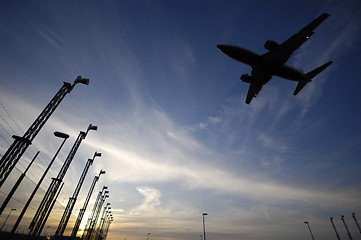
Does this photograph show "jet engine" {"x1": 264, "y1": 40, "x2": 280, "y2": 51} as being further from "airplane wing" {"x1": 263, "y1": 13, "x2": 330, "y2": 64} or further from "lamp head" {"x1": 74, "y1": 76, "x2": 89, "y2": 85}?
"lamp head" {"x1": 74, "y1": 76, "x2": 89, "y2": 85}

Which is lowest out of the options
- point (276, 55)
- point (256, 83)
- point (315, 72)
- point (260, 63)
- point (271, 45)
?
point (260, 63)

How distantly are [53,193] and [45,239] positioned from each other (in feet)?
191

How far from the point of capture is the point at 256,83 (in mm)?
24766

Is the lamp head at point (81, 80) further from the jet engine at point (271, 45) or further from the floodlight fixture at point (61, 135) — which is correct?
the jet engine at point (271, 45)

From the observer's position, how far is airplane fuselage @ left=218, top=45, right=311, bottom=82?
65.3 feet

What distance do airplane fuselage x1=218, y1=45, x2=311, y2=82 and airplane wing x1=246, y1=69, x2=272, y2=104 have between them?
5.96ft

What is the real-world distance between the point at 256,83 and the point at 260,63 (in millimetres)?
4689

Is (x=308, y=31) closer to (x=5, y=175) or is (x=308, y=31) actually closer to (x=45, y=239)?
(x=5, y=175)

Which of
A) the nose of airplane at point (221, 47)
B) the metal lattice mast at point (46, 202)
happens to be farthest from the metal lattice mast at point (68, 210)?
the nose of airplane at point (221, 47)

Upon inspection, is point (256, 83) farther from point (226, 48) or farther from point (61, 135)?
point (61, 135)

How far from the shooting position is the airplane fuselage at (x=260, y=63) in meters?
19.9

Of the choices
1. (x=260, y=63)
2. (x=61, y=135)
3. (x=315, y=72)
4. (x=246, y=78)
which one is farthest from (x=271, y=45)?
(x=61, y=135)

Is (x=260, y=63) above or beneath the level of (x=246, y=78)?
beneath

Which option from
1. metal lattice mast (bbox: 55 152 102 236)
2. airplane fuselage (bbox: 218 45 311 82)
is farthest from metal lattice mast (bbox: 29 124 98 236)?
airplane fuselage (bbox: 218 45 311 82)
